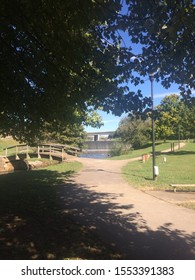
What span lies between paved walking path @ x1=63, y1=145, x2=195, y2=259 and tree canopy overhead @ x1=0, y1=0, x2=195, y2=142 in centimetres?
284

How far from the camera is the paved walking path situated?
19.6 ft

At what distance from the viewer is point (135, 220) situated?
7922 millimetres

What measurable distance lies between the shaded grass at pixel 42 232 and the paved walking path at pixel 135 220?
39cm

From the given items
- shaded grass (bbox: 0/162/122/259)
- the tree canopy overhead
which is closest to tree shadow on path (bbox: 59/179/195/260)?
shaded grass (bbox: 0/162/122/259)

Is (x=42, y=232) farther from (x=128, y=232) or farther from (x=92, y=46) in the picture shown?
(x=92, y=46)

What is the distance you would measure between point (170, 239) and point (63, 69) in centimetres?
489

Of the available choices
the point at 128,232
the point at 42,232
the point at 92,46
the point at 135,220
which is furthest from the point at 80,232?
the point at 92,46

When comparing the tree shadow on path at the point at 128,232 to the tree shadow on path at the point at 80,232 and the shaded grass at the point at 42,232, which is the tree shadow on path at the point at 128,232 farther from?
the shaded grass at the point at 42,232

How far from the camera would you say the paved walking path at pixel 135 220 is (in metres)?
5.96

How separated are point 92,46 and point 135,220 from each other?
4.54 metres

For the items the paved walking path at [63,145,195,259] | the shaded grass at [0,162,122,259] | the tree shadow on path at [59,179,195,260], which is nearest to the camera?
the shaded grass at [0,162,122,259]

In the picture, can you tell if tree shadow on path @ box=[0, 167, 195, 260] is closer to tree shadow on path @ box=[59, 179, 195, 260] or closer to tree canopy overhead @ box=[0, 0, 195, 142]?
tree shadow on path @ box=[59, 179, 195, 260]

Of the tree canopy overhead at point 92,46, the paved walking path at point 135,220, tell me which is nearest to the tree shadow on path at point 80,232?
the paved walking path at point 135,220

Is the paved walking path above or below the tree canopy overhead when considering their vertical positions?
below
